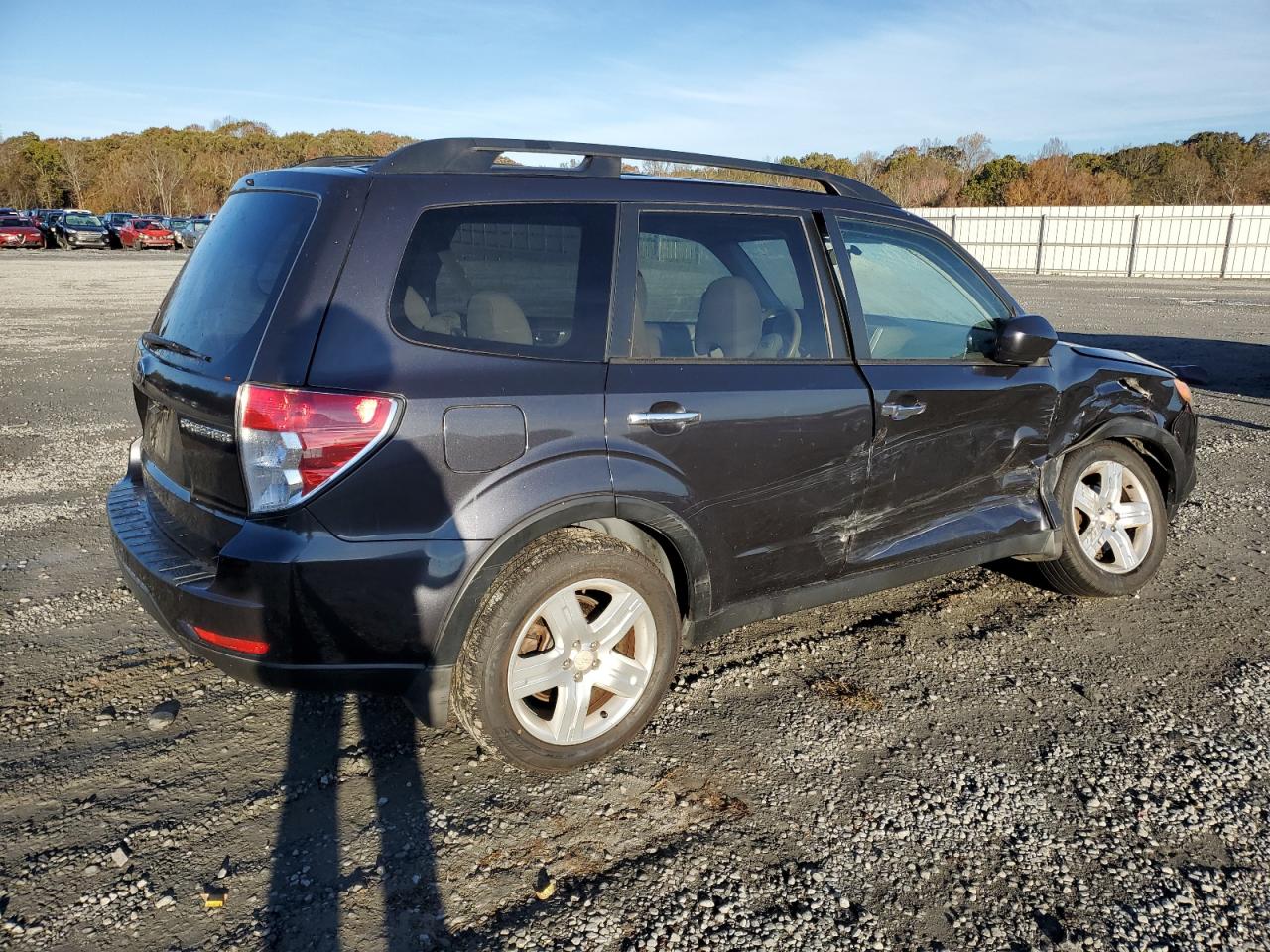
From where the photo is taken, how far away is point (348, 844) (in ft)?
8.87

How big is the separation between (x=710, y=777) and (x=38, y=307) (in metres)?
20.3

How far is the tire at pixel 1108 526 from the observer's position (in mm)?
4363

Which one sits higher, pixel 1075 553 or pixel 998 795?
pixel 1075 553

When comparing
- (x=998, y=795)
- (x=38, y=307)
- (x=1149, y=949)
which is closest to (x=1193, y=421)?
(x=998, y=795)

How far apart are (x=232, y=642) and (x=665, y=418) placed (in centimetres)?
149

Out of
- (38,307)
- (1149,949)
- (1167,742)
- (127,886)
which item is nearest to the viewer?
(1149,949)

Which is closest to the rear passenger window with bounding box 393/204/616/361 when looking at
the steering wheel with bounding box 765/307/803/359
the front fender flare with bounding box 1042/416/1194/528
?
the steering wheel with bounding box 765/307/803/359

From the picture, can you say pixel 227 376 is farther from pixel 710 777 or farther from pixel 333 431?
pixel 710 777

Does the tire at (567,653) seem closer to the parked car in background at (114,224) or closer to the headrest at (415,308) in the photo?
the headrest at (415,308)

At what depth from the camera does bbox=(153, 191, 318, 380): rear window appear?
8.98 ft

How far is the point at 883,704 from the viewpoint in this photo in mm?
3541

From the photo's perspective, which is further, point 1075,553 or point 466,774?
point 1075,553

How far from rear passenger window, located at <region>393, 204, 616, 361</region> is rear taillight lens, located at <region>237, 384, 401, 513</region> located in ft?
0.98

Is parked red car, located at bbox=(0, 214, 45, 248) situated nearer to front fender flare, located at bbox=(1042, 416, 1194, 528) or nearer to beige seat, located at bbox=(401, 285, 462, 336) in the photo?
beige seat, located at bbox=(401, 285, 462, 336)
